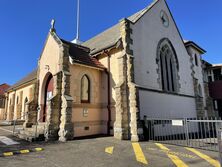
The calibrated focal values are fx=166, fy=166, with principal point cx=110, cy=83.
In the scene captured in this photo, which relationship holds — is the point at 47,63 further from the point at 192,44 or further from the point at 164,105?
the point at 192,44

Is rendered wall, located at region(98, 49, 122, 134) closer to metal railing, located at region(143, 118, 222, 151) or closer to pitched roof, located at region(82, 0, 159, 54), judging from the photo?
pitched roof, located at region(82, 0, 159, 54)

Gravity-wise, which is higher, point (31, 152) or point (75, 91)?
point (75, 91)

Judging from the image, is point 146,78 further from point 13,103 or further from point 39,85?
point 13,103

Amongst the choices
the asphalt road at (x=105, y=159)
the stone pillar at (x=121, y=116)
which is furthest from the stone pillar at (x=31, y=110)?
the stone pillar at (x=121, y=116)

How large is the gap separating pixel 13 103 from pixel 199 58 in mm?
27938

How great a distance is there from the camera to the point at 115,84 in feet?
41.6

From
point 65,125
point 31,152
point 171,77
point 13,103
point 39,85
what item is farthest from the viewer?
point 13,103

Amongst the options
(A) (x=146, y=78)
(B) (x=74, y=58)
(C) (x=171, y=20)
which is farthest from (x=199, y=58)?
(B) (x=74, y=58)

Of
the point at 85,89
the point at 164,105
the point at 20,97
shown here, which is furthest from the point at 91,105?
the point at 20,97

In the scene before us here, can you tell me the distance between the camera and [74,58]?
1239cm

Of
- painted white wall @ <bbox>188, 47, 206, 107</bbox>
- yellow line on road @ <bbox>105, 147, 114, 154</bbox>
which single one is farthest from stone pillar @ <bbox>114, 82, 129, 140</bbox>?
painted white wall @ <bbox>188, 47, 206, 107</bbox>

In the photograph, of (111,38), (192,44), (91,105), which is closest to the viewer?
(91,105)

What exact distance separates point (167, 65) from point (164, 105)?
4.41 metres

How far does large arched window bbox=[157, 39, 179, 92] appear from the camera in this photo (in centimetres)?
1533
